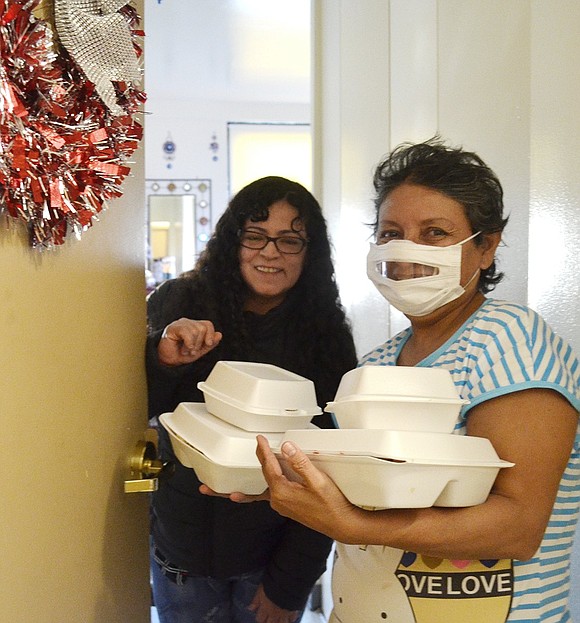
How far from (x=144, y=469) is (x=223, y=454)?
28 cm

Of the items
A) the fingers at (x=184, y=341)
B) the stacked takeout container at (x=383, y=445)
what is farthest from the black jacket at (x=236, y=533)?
the stacked takeout container at (x=383, y=445)

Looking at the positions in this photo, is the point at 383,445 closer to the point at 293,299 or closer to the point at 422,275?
the point at 422,275

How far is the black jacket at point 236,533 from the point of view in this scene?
1.43 metres

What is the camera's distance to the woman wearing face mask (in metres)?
0.75

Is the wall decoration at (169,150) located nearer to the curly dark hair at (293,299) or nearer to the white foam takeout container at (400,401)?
the curly dark hair at (293,299)

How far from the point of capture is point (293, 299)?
5.13ft

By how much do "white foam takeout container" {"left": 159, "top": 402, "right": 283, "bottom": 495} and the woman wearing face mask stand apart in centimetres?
4

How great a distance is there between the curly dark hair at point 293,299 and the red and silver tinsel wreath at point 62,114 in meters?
Result: 0.71

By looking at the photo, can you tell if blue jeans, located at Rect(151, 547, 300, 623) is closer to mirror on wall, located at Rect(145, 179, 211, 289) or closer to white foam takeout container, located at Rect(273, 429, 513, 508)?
white foam takeout container, located at Rect(273, 429, 513, 508)

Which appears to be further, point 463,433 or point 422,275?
point 422,275

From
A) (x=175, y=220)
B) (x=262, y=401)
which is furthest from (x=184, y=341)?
(x=175, y=220)

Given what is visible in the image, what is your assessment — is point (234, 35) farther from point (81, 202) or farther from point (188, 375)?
point (81, 202)

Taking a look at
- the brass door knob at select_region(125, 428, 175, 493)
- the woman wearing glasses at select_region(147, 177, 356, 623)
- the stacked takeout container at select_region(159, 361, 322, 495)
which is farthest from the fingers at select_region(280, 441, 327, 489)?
the woman wearing glasses at select_region(147, 177, 356, 623)

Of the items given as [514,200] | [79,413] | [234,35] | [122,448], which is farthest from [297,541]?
[234,35]
